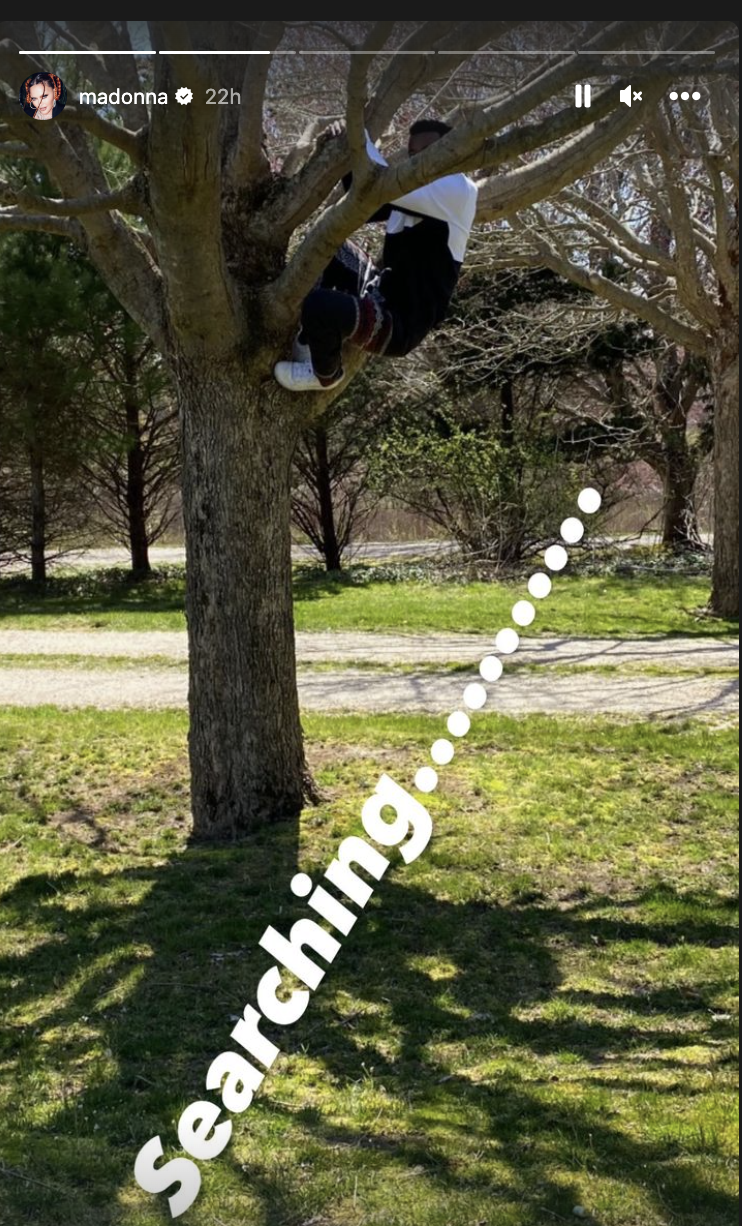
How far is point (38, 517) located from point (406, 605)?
589 cm

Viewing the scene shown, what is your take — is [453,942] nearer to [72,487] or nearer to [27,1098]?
[27,1098]

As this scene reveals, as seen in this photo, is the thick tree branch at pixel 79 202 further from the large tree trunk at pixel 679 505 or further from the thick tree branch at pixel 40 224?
the large tree trunk at pixel 679 505

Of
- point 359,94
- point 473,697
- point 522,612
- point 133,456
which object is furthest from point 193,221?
point 133,456

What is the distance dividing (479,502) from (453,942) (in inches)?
278

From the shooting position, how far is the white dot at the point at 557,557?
11.8ft

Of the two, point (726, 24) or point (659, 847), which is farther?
point (659, 847)

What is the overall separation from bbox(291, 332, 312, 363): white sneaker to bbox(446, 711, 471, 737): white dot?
1.65 m

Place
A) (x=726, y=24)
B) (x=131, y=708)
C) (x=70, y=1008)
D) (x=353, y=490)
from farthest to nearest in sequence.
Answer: (x=353, y=490) < (x=131, y=708) < (x=70, y=1008) < (x=726, y=24)

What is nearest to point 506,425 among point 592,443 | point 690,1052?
point 592,443

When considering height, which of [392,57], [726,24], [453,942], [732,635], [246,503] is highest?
[392,57]

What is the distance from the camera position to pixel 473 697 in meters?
6.17

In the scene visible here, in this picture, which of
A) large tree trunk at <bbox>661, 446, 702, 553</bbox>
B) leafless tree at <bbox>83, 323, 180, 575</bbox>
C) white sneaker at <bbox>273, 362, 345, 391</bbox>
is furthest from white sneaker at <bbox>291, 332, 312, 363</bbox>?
leafless tree at <bbox>83, 323, 180, 575</bbox>

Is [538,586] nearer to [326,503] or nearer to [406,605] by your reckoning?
[406,605]

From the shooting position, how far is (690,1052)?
10.5 ft
